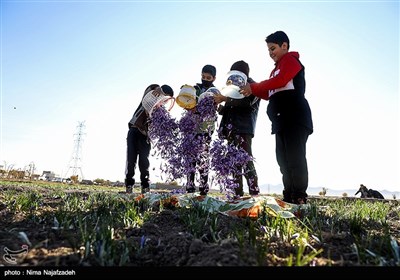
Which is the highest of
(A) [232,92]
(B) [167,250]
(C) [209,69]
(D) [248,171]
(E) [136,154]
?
(C) [209,69]

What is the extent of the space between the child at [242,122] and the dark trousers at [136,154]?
1.74m

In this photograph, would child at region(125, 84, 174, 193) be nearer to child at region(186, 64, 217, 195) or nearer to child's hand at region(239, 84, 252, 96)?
child at region(186, 64, 217, 195)

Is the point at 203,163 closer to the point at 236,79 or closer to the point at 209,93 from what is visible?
the point at 209,93

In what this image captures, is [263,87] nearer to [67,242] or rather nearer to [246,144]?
[246,144]

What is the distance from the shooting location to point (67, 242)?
184 centimetres

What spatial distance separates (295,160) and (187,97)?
62.1 inches

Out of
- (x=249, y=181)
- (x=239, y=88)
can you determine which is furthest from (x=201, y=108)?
(x=249, y=181)

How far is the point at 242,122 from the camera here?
4406 mm

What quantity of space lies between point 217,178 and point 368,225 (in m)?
1.68

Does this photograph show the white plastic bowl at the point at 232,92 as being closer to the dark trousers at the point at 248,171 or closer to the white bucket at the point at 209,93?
the white bucket at the point at 209,93

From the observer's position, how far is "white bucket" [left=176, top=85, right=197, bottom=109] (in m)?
3.84

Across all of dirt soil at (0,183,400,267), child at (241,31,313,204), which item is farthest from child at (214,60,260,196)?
dirt soil at (0,183,400,267)

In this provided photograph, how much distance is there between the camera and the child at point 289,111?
3580mm

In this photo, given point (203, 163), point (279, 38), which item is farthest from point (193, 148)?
point (279, 38)
